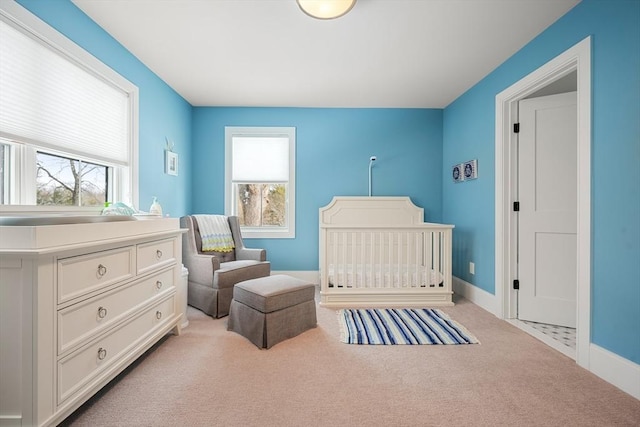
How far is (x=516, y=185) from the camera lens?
2.62m

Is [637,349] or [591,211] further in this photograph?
[591,211]

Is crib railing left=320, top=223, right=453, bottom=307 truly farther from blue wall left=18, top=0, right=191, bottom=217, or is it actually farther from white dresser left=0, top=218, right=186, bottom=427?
blue wall left=18, top=0, right=191, bottom=217

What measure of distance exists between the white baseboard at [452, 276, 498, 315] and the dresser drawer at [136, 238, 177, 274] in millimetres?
2941

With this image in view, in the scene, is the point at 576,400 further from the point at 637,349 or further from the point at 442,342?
the point at 442,342

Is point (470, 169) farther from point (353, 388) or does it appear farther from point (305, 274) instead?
point (353, 388)

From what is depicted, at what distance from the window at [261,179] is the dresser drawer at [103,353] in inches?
82.0

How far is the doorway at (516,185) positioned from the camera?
1817mm

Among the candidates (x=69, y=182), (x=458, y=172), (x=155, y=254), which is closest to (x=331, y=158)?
(x=458, y=172)

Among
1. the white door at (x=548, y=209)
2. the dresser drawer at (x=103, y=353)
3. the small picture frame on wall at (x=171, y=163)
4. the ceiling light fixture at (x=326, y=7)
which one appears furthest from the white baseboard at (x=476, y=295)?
the small picture frame on wall at (x=171, y=163)

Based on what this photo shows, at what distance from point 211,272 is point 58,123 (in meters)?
1.59

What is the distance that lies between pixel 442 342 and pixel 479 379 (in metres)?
0.46

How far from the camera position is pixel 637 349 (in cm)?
154

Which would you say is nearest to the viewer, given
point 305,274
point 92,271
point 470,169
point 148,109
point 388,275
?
point 92,271

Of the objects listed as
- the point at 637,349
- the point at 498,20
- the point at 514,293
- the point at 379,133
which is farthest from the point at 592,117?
the point at 379,133
